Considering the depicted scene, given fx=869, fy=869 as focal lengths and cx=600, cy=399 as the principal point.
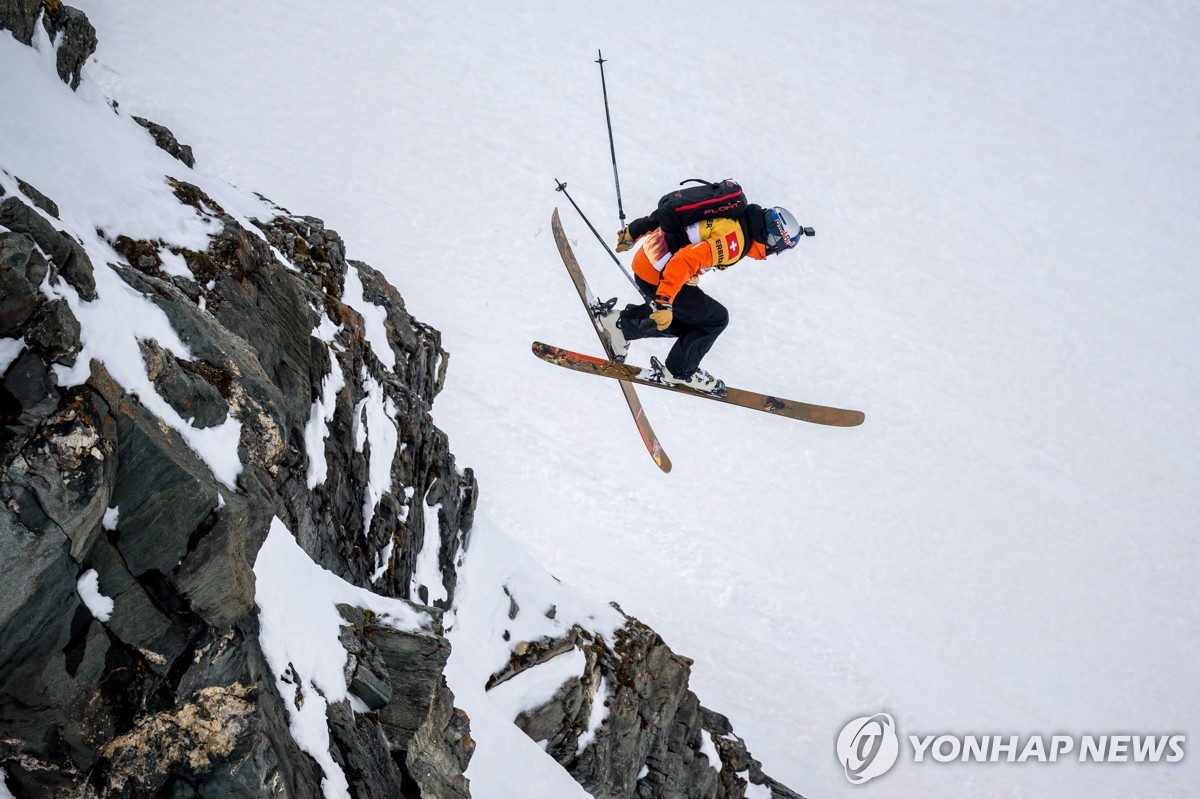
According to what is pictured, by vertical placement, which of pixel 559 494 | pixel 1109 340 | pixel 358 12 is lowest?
pixel 559 494

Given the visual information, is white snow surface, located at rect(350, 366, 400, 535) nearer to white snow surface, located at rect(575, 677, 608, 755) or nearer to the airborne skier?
the airborne skier

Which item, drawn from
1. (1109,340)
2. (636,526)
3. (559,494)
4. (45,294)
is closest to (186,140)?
(559,494)

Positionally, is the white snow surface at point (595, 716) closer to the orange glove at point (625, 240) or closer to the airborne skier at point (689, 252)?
the airborne skier at point (689, 252)

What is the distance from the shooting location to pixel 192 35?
2448 centimetres

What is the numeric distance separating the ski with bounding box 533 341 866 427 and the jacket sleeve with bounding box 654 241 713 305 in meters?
1.70

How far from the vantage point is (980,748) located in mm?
21406

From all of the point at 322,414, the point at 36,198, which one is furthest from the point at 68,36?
the point at 322,414

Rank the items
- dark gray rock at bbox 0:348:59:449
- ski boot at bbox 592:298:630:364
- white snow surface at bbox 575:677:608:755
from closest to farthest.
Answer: dark gray rock at bbox 0:348:59:449, ski boot at bbox 592:298:630:364, white snow surface at bbox 575:677:608:755

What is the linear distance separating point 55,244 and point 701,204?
579 cm

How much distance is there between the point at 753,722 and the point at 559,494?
6842 millimetres

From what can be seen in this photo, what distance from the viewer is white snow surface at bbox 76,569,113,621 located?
3.72m

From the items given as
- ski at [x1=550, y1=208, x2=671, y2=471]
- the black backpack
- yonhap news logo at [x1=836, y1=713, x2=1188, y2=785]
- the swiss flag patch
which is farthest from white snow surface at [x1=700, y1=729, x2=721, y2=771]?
the black backpack

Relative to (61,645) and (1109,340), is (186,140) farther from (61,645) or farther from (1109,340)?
(1109,340)

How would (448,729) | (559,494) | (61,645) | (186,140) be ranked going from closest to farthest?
(61,645) < (448,729) < (559,494) < (186,140)
